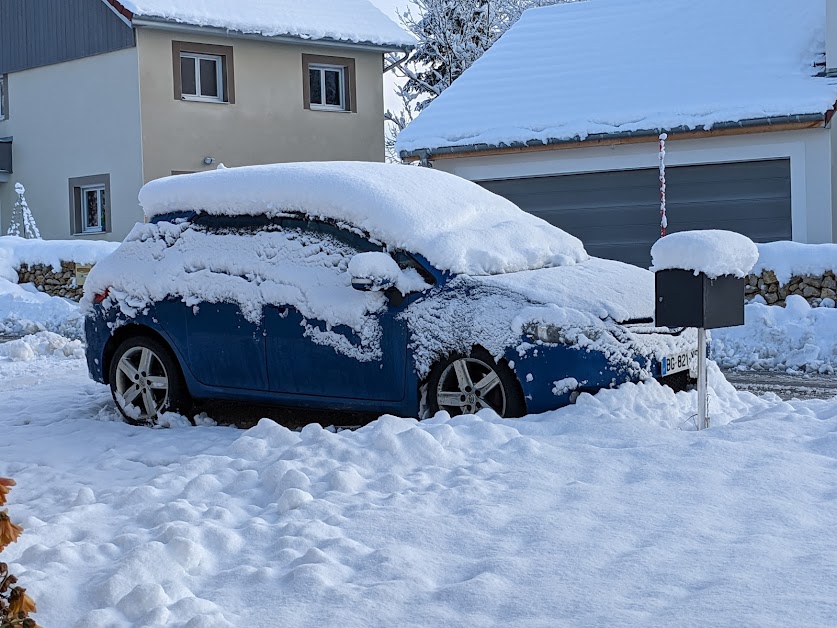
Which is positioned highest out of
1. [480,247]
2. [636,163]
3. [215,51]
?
[215,51]

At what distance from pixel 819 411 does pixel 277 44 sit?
2434 centimetres

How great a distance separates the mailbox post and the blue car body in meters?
0.43

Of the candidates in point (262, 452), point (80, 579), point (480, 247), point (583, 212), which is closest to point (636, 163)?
point (583, 212)

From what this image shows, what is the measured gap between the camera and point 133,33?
27.3 metres

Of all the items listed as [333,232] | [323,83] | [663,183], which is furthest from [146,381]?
[323,83]

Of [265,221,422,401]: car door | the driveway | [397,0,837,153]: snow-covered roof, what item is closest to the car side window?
[265,221,422,401]: car door

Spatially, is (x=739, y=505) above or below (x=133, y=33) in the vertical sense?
below

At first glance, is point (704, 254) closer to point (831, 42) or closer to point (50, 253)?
point (831, 42)

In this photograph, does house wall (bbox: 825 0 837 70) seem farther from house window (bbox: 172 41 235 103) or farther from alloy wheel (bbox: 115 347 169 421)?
house window (bbox: 172 41 235 103)

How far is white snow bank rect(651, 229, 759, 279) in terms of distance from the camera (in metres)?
6.82

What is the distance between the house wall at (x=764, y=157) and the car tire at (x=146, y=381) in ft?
36.7

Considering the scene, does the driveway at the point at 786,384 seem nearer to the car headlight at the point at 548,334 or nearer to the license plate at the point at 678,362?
the license plate at the point at 678,362

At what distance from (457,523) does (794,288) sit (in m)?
10.2

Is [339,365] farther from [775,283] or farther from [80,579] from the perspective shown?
[775,283]
